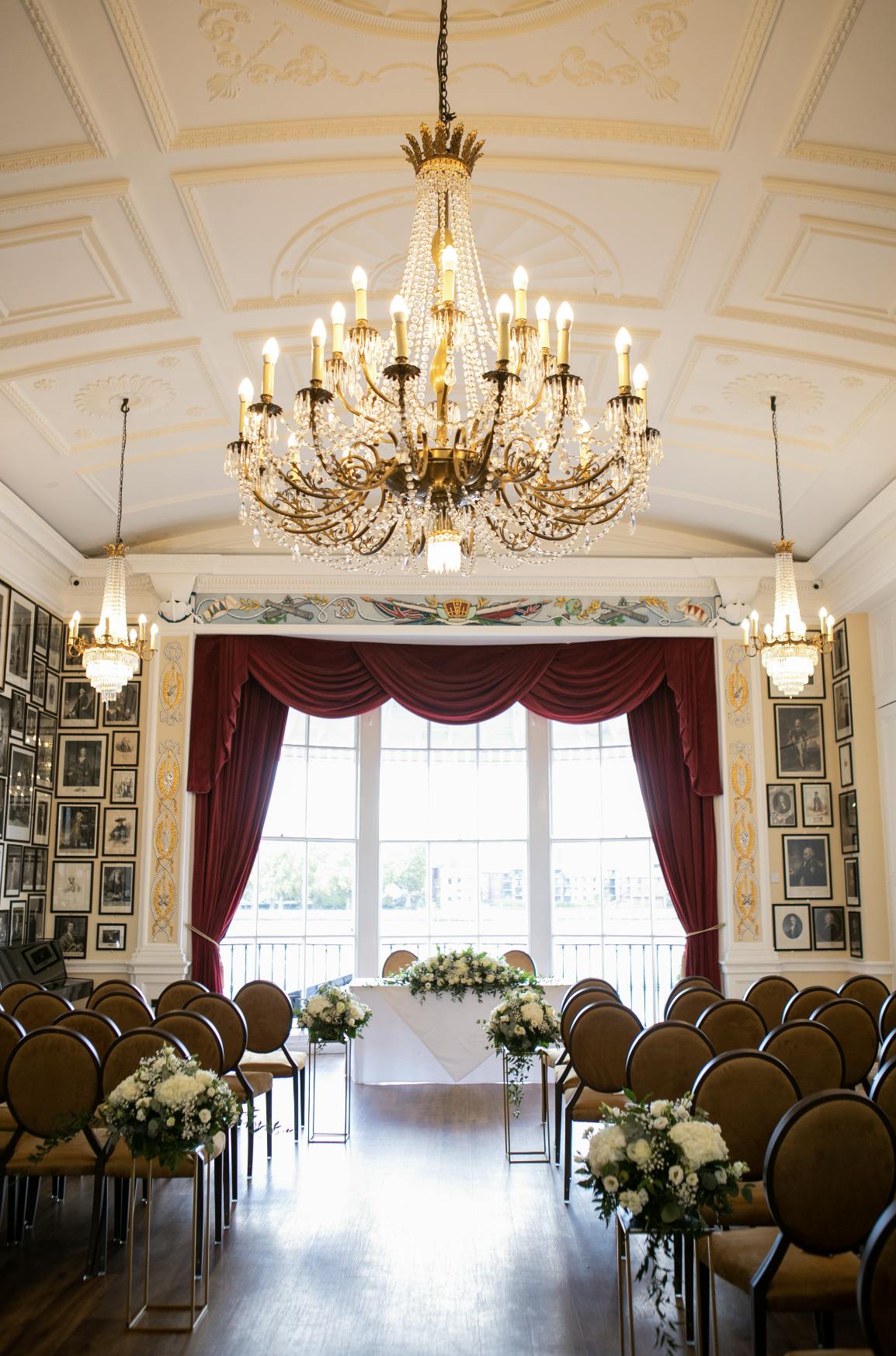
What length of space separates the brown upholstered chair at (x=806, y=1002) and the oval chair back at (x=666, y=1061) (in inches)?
62.0

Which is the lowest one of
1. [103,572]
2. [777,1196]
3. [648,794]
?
[777,1196]

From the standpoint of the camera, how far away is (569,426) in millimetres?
8078

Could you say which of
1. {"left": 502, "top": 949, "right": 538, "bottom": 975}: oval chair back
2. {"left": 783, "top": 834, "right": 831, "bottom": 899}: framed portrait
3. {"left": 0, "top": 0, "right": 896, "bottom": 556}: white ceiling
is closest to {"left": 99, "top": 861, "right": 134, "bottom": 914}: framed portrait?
{"left": 502, "top": 949, "right": 538, "bottom": 975}: oval chair back

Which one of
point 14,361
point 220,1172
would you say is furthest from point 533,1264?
point 14,361

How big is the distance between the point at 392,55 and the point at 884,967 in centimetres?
765

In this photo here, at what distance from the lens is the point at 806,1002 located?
639 cm

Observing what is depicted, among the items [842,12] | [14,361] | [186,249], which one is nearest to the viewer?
[842,12]

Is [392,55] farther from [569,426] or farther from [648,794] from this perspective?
[648,794]

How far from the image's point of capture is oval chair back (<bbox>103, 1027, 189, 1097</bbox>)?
4785mm

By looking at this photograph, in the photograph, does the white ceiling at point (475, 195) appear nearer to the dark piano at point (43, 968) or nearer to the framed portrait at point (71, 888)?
the framed portrait at point (71, 888)

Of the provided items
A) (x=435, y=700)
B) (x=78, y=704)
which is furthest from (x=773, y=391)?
(x=78, y=704)

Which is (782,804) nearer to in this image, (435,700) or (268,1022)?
(435,700)

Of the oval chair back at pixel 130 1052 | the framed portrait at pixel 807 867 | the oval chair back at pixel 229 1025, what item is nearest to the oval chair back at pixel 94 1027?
the oval chair back at pixel 130 1052

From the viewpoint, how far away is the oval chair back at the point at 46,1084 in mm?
4719
